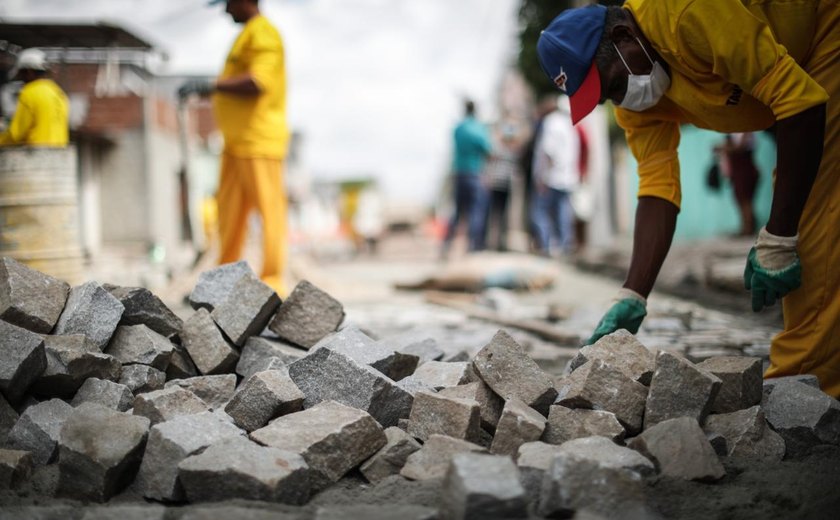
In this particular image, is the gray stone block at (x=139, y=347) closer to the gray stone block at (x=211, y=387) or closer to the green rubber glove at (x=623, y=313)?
the gray stone block at (x=211, y=387)

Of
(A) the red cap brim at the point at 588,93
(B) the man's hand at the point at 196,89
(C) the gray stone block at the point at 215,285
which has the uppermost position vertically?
(B) the man's hand at the point at 196,89

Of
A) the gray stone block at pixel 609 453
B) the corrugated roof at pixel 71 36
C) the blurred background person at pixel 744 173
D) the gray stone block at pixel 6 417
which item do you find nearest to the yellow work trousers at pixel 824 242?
the gray stone block at pixel 609 453

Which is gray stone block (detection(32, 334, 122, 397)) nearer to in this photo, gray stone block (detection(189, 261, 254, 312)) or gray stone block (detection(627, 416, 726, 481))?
gray stone block (detection(189, 261, 254, 312))

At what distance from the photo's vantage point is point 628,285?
2.73 metres

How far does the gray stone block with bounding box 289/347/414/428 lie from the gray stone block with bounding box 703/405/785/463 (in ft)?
2.98

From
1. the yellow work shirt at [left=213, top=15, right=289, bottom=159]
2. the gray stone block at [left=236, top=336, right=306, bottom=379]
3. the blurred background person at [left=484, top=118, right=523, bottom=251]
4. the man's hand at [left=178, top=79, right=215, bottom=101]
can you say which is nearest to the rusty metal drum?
the man's hand at [left=178, top=79, right=215, bottom=101]

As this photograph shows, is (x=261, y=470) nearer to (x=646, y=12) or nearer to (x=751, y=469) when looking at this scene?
(x=751, y=469)

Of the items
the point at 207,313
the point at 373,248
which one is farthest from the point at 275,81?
the point at 373,248

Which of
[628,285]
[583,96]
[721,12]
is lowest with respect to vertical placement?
[628,285]

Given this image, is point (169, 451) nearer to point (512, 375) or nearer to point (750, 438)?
point (512, 375)

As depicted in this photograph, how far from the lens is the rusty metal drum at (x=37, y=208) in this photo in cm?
489

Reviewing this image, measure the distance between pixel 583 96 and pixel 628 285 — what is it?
29.7 inches

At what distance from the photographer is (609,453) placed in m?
1.77

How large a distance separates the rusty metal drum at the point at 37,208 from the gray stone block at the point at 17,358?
312 centimetres
